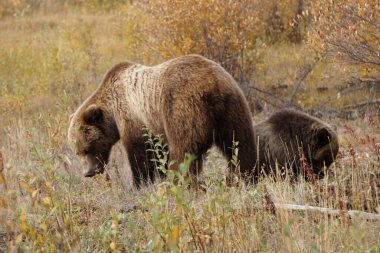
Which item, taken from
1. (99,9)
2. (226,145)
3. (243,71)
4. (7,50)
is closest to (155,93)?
(226,145)

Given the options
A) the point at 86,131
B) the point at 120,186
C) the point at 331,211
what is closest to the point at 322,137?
the point at 331,211

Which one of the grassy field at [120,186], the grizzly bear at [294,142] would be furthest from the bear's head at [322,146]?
the grassy field at [120,186]

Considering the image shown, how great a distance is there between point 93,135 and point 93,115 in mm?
295

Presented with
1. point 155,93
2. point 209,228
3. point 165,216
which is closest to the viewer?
point 165,216

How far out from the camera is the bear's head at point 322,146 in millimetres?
6617

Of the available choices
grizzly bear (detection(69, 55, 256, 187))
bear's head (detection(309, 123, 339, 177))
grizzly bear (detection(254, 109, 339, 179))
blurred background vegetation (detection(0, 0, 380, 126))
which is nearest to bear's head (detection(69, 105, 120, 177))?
grizzly bear (detection(69, 55, 256, 187))

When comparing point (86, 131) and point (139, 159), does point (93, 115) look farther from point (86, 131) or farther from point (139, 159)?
point (139, 159)

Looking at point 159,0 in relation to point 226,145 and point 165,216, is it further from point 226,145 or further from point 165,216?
point 165,216

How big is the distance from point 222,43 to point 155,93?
16.1ft

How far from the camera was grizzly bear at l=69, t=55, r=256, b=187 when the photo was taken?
18.9 feet

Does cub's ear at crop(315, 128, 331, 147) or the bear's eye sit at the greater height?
the bear's eye

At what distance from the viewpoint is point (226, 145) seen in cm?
596

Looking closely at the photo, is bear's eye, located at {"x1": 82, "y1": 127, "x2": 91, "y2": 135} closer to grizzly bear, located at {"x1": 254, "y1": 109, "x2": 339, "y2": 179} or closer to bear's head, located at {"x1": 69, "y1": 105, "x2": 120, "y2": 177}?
bear's head, located at {"x1": 69, "y1": 105, "x2": 120, "y2": 177}

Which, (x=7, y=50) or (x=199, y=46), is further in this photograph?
(x=7, y=50)
